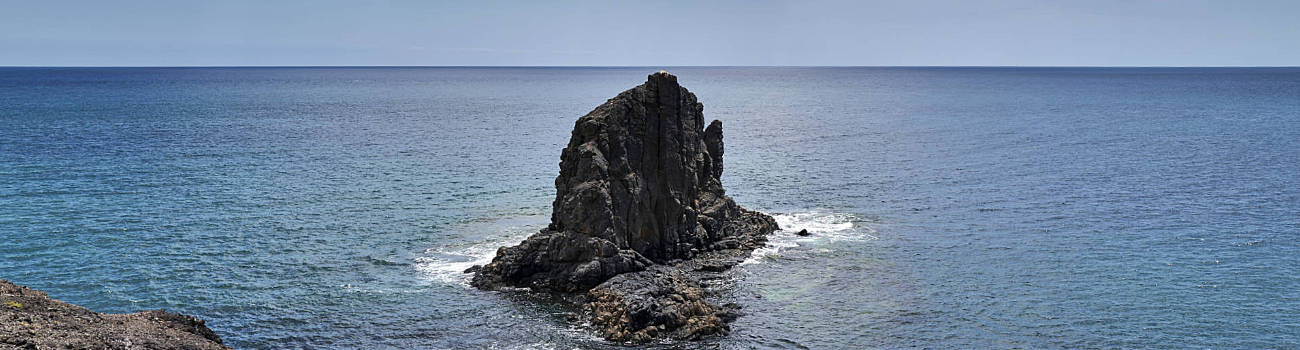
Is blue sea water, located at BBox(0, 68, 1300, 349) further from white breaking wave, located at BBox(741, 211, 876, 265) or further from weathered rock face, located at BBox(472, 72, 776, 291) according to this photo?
weathered rock face, located at BBox(472, 72, 776, 291)

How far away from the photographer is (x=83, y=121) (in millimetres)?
168750

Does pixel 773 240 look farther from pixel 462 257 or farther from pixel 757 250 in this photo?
pixel 462 257

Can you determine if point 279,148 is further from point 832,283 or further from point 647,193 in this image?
point 832,283

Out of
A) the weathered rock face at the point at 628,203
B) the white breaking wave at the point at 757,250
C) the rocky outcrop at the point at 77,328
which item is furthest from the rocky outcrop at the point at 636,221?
the rocky outcrop at the point at 77,328

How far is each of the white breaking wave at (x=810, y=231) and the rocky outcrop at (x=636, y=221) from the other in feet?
4.20

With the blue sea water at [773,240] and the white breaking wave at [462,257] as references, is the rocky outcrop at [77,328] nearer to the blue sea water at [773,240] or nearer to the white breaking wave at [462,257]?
the blue sea water at [773,240]

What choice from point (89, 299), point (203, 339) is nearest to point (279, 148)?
point (89, 299)

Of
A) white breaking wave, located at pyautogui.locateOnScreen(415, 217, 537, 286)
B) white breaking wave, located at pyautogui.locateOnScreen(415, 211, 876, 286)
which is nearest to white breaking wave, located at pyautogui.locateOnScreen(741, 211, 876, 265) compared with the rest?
white breaking wave, located at pyautogui.locateOnScreen(415, 211, 876, 286)

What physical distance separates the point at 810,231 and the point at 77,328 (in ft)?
164

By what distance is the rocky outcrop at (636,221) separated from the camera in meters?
55.4

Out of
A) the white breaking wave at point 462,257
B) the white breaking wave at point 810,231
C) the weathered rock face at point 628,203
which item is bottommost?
the white breaking wave at point 462,257

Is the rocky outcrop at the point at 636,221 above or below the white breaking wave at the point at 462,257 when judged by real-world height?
above

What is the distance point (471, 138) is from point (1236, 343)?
11249cm

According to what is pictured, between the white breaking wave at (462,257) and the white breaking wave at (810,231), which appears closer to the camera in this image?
the white breaking wave at (462,257)
